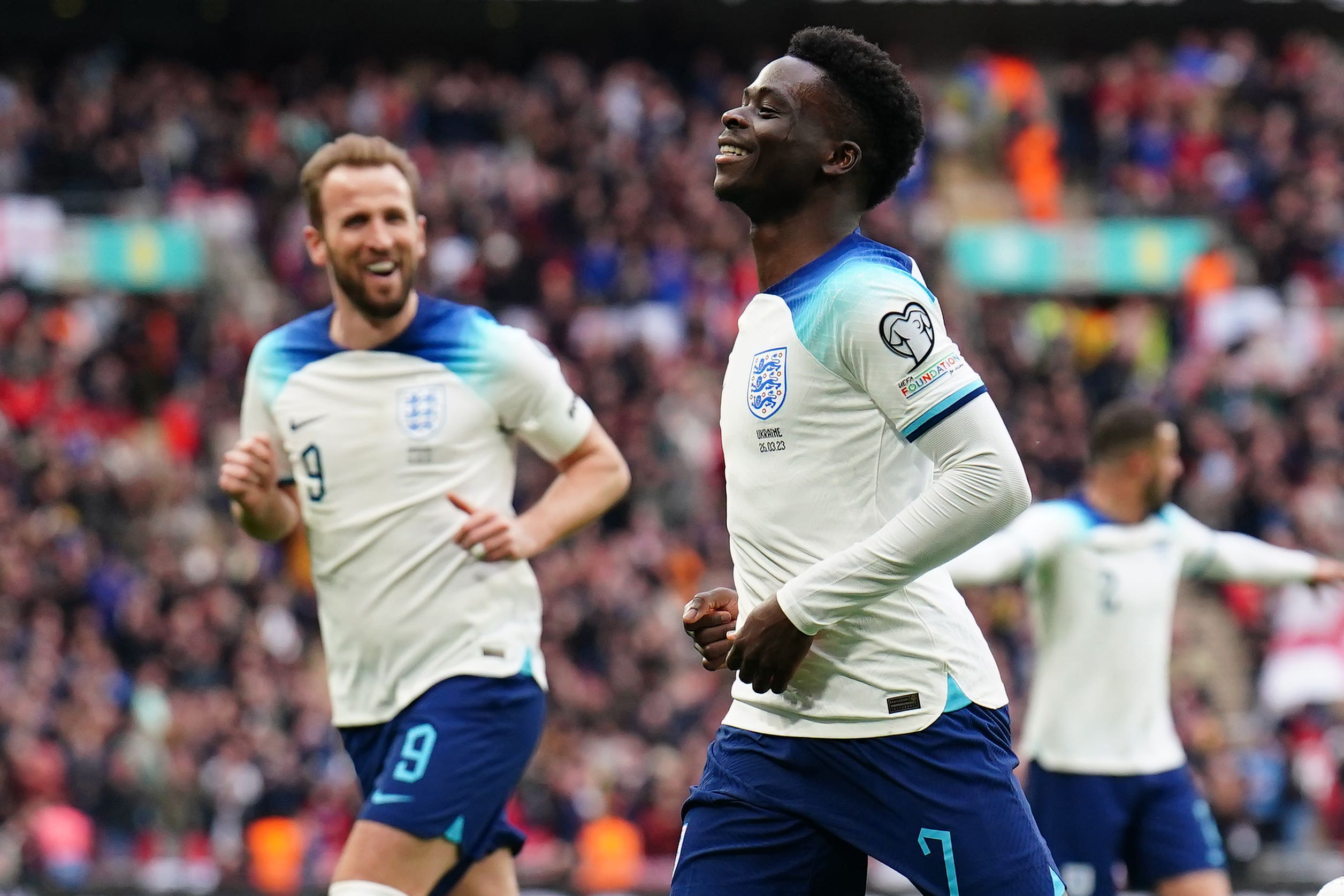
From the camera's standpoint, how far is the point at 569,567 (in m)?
15.7

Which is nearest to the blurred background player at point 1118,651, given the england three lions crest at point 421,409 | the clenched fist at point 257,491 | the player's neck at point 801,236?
the england three lions crest at point 421,409

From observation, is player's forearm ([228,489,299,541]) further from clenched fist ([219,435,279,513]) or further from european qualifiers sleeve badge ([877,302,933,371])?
european qualifiers sleeve badge ([877,302,933,371])

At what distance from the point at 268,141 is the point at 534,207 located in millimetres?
3546

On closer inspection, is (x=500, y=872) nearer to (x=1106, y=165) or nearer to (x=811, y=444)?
(x=811, y=444)

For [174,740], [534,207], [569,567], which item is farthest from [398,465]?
[534,207]

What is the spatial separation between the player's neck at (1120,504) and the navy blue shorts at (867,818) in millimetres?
3263

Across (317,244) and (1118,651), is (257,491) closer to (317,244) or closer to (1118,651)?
(317,244)

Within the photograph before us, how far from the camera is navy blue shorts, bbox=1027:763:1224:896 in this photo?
6.62m

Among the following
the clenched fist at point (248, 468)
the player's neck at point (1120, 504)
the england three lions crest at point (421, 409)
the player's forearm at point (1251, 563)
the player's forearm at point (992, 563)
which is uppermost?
the england three lions crest at point (421, 409)

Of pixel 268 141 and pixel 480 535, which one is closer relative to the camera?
pixel 480 535

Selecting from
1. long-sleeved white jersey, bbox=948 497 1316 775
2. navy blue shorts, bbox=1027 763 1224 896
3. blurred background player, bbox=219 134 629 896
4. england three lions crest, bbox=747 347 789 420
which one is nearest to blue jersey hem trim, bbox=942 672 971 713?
england three lions crest, bbox=747 347 789 420

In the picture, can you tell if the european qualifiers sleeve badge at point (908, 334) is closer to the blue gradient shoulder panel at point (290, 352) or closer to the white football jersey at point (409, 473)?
the white football jersey at point (409, 473)

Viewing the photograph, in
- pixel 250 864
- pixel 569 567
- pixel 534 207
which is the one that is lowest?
pixel 250 864

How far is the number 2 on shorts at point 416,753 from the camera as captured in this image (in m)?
5.11
